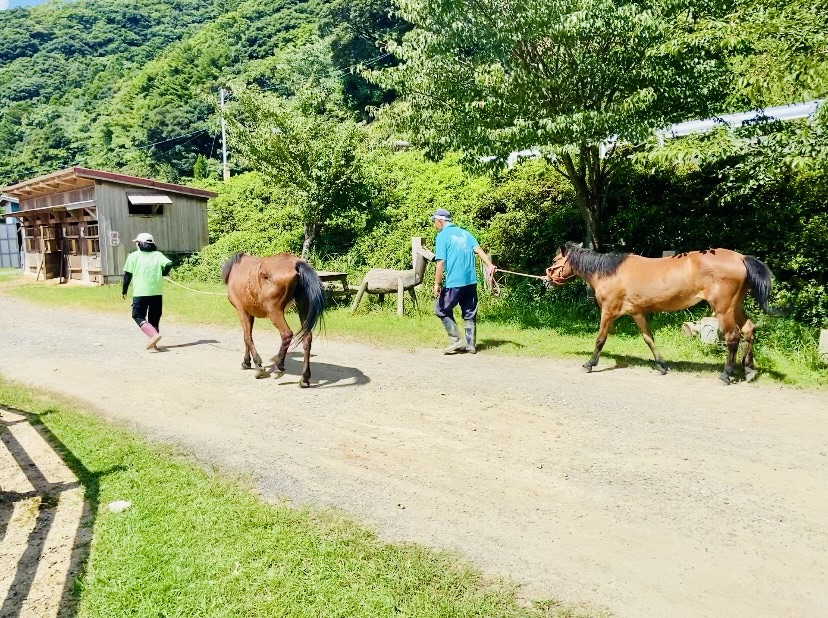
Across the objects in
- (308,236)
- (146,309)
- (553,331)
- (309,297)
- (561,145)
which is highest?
(561,145)

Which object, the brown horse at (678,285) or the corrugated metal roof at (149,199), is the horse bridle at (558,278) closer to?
the brown horse at (678,285)

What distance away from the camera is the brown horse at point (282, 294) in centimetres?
726

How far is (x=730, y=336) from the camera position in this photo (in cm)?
703

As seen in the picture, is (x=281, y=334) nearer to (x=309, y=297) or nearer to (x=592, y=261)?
(x=309, y=297)

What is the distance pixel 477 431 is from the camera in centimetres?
560

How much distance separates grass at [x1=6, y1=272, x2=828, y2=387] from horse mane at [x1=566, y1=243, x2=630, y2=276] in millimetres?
1257

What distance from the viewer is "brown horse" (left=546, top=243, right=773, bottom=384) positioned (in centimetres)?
696

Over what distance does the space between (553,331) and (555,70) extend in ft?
13.3

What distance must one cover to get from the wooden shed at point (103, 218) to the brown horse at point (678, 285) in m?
17.4

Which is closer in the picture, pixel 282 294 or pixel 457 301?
pixel 282 294

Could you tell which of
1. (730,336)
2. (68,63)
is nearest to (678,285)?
(730,336)

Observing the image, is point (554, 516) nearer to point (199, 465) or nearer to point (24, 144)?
point (199, 465)

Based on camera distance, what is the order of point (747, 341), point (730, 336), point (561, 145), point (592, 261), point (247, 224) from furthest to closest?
1. point (247, 224)
2. point (561, 145)
3. point (592, 261)
4. point (747, 341)
5. point (730, 336)

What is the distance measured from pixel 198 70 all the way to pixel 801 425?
57652mm
